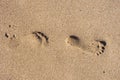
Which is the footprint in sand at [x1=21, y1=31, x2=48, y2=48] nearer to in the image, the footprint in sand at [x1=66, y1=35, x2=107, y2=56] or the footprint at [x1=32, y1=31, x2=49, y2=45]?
the footprint at [x1=32, y1=31, x2=49, y2=45]

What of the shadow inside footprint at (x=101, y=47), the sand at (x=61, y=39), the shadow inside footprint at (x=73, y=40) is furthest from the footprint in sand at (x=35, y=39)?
the shadow inside footprint at (x=101, y=47)

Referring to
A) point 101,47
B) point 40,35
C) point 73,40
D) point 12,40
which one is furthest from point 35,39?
point 101,47

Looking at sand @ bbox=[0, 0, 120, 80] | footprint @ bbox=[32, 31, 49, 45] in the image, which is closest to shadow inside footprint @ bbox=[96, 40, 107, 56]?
sand @ bbox=[0, 0, 120, 80]

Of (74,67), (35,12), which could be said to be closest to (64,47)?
(74,67)

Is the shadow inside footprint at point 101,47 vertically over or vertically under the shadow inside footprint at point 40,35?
over

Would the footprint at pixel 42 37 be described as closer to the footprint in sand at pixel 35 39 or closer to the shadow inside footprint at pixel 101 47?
the footprint in sand at pixel 35 39

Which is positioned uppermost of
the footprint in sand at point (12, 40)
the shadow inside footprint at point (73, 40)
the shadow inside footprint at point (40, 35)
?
the shadow inside footprint at point (73, 40)

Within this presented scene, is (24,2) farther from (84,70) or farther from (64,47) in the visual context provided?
(84,70)
